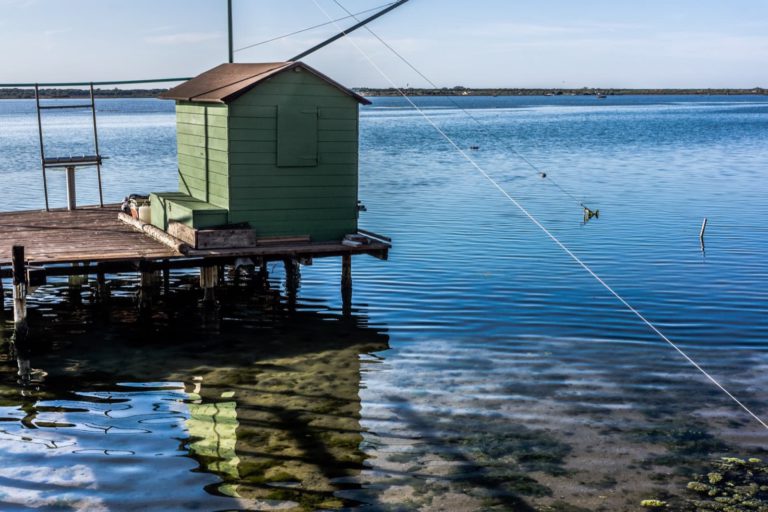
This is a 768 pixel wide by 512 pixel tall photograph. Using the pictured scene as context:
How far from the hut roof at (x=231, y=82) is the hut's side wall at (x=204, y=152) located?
274 mm

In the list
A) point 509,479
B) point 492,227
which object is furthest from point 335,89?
point 492,227

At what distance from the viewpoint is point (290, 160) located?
62.3 ft

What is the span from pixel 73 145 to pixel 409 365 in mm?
72723

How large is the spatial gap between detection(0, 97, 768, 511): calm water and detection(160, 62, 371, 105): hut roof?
4.97 metres

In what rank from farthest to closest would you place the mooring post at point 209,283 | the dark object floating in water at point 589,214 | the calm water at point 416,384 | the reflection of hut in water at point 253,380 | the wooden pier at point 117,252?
the dark object floating in water at point 589,214
the mooring post at point 209,283
the wooden pier at point 117,252
the reflection of hut in water at point 253,380
the calm water at point 416,384

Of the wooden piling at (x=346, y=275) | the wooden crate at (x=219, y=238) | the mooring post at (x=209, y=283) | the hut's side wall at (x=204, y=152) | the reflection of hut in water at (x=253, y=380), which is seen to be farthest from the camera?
the wooden piling at (x=346, y=275)

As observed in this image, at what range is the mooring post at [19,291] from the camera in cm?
1669

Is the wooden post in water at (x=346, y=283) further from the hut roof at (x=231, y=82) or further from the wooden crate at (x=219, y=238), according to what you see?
the hut roof at (x=231, y=82)

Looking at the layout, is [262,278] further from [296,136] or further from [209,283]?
[296,136]

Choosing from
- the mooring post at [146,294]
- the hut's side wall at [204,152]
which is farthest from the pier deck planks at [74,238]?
the hut's side wall at [204,152]

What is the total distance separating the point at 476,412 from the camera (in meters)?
14.2

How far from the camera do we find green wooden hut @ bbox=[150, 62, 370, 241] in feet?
61.0

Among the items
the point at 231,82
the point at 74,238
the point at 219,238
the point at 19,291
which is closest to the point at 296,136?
the point at 231,82

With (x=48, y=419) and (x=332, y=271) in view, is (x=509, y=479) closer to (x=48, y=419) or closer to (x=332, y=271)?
(x=48, y=419)
